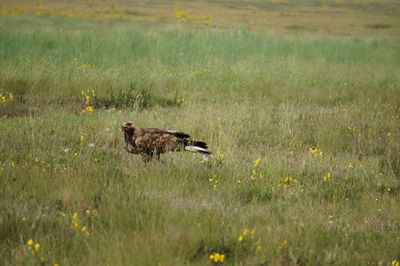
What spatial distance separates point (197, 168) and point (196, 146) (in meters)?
0.31

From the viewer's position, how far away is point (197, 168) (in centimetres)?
523

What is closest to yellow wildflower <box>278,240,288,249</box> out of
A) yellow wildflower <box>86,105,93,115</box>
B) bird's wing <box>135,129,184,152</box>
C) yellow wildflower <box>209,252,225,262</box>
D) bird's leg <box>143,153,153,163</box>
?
yellow wildflower <box>209,252,225,262</box>

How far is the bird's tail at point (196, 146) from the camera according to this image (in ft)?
15.9

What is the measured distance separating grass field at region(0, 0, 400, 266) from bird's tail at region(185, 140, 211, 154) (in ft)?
0.86

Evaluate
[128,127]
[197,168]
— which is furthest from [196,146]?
[128,127]

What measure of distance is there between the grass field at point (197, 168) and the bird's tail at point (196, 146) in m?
0.26

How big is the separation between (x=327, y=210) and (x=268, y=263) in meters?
1.35

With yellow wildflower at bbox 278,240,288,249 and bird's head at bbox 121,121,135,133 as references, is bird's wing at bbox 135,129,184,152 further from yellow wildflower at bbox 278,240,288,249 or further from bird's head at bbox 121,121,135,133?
yellow wildflower at bbox 278,240,288,249

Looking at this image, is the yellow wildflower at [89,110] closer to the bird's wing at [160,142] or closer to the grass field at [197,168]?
the grass field at [197,168]

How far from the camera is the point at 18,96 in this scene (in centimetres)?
907

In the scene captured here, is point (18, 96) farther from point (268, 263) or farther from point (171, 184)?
point (268, 263)

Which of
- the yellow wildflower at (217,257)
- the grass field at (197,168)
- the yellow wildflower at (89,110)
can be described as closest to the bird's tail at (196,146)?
the grass field at (197,168)

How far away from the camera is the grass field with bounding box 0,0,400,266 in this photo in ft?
11.4

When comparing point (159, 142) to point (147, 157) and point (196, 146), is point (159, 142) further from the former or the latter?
point (196, 146)
